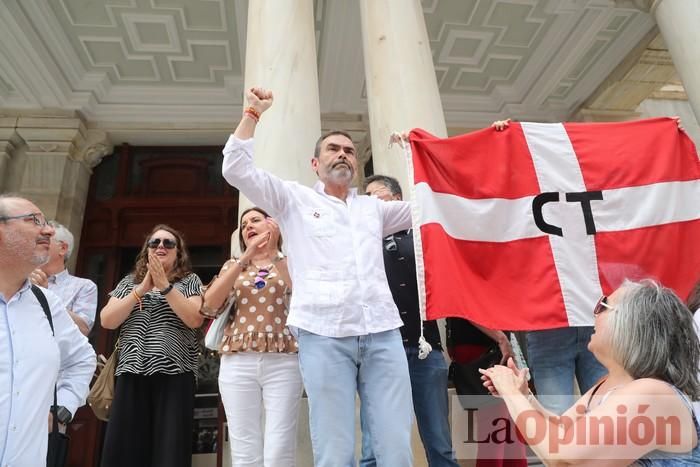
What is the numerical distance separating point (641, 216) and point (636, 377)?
1.73 m

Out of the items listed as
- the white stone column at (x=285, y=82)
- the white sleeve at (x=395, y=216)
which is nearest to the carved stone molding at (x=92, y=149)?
the white stone column at (x=285, y=82)

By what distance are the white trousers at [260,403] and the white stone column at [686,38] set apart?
494 cm

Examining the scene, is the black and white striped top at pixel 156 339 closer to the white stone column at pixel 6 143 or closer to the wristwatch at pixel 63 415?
the wristwatch at pixel 63 415

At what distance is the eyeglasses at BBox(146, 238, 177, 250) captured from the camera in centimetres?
322

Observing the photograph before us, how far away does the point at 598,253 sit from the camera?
2.95m

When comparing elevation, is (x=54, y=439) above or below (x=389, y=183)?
below

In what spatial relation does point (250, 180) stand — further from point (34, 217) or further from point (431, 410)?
point (431, 410)

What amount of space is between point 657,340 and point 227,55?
794cm

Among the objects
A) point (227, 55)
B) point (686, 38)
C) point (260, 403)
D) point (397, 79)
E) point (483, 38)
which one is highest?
point (483, 38)

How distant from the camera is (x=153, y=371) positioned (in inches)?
115

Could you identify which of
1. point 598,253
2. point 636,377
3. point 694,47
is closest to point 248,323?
point 636,377

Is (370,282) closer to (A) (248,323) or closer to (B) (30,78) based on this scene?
(A) (248,323)

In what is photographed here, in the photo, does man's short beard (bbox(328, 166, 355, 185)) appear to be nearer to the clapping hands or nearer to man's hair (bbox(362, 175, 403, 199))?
man's hair (bbox(362, 175, 403, 199))

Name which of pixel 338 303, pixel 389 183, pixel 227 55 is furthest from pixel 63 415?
pixel 227 55
